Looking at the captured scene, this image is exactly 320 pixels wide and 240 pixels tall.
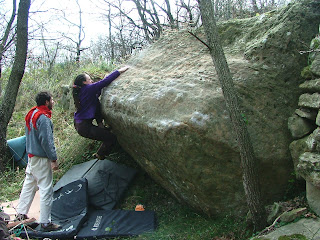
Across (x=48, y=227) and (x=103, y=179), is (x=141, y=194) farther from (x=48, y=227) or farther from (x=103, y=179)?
(x=48, y=227)

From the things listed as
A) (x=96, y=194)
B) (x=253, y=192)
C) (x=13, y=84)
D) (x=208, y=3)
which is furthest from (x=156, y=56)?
(x=13, y=84)

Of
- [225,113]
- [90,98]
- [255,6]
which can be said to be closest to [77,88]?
[90,98]

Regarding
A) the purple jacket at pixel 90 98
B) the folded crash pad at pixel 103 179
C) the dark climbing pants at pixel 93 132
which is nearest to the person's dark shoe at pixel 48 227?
the folded crash pad at pixel 103 179

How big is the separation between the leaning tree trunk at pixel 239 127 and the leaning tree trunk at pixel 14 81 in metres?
4.59

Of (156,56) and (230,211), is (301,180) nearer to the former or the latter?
(230,211)

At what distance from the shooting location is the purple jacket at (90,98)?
4.30 metres

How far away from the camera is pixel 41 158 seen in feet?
12.7

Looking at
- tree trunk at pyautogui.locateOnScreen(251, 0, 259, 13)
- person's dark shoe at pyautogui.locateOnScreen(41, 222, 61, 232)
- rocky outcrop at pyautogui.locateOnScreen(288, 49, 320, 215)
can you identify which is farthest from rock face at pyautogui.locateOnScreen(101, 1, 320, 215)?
tree trunk at pyautogui.locateOnScreen(251, 0, 259, 13)

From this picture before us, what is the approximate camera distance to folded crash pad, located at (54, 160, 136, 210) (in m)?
4.36

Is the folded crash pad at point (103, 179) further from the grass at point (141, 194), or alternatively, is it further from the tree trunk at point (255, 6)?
the tree trunk at point (255, 6)

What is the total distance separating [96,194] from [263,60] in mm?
2865

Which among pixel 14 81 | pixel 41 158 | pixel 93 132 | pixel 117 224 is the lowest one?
pixel 117 224

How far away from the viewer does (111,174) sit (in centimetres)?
468

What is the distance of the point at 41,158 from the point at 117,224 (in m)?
1.25
